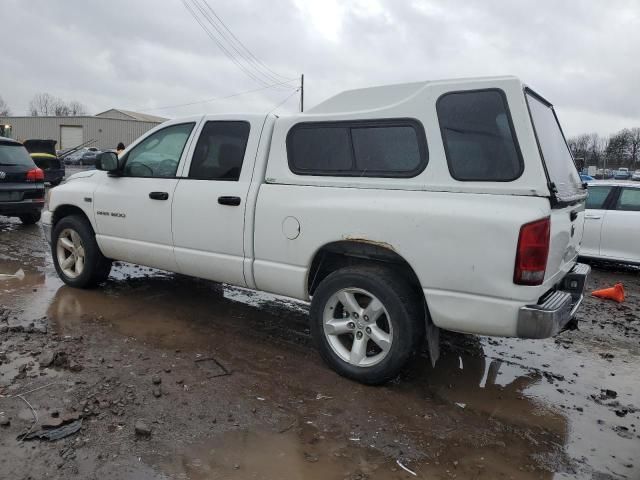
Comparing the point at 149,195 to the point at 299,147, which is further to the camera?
the point at 149,195

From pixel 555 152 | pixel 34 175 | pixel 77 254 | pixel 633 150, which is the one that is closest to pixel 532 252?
pixel 555 152

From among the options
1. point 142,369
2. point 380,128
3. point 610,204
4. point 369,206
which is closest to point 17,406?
point 142,369

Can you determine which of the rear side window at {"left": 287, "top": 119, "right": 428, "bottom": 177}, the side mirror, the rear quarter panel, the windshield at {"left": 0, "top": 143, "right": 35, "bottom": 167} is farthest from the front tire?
the windshield at {"left": 0, "top": 143, "right": 35, "bottom": 167}

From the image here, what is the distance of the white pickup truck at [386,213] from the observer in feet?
10.3

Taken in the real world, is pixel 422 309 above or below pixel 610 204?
below

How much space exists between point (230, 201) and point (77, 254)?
252cm

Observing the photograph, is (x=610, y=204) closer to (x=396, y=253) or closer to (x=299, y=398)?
(x=396, y=253)

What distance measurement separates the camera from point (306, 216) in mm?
3861

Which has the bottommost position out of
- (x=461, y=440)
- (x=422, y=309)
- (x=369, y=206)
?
(x=461, y=440)

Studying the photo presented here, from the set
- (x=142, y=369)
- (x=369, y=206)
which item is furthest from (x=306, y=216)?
(x=142, y=369)

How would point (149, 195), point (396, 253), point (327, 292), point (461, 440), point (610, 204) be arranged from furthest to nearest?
point (610, 204) → point (149, 195) → point (327, 292) → point (396, 253) → point (461, 440)

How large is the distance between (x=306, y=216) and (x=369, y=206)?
1.75 feet

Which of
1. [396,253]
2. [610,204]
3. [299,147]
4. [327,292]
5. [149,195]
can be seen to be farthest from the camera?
[610,204]

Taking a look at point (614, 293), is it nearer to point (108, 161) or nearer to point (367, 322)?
point (367, 322)
